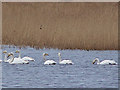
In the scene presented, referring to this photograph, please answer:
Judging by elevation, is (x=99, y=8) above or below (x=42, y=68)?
above

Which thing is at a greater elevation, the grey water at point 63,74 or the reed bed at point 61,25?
the reed bed at point 61,25

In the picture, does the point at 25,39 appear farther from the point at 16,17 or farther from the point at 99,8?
the point at 99,8

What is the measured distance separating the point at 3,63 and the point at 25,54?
3113mm

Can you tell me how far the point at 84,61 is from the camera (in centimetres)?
1783

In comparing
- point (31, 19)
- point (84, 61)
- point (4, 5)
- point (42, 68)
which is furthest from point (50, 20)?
point (42, 68)

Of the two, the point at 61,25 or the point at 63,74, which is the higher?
the point at 61,25

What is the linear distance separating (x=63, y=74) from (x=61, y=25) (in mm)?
9820

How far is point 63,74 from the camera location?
Answer: 14367 millimetres

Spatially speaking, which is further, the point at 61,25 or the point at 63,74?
the point at 61,25

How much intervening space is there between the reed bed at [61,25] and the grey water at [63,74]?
2374 mm

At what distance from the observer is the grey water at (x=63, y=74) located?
12.3 m

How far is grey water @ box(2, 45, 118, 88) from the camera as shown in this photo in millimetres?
12274

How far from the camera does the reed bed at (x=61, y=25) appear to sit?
2235 centimetres

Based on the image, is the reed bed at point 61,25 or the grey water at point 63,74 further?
the reed bed at point 61,25
